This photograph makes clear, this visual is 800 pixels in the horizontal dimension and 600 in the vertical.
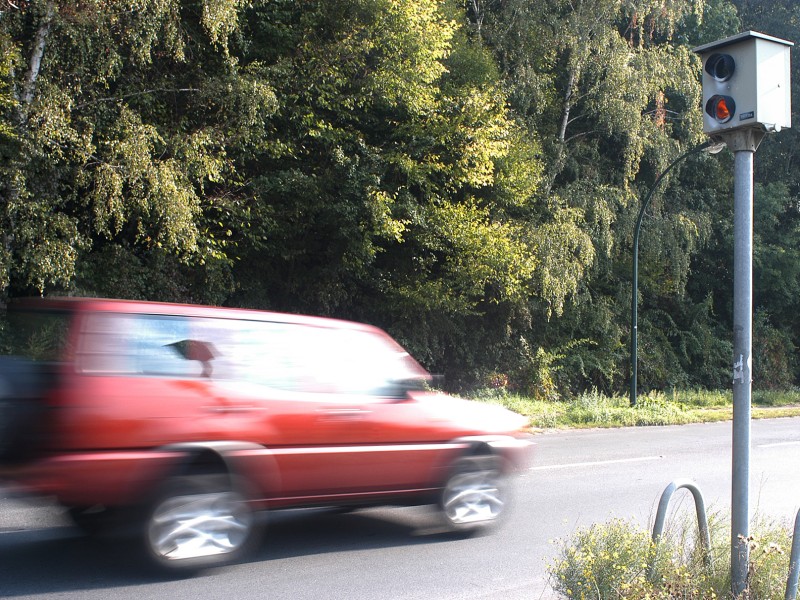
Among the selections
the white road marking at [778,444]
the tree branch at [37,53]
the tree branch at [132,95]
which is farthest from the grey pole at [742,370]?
the tree branch at [132,95]

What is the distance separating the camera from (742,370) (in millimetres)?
4625

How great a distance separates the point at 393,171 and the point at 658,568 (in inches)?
649

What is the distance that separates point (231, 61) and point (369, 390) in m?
13.1

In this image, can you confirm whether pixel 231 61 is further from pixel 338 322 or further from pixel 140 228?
pixel 338 322

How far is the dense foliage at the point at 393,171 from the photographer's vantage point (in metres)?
15.3

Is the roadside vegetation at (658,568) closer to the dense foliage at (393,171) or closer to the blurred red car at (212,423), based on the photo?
the blurred red car at (212,423)

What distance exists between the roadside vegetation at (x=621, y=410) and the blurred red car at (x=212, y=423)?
413 inches

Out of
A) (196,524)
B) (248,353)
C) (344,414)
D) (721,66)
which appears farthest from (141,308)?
(721,66)

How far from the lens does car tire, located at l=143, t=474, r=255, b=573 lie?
566 centimetres

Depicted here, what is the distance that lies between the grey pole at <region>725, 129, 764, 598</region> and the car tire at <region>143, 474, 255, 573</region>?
348 centimetres

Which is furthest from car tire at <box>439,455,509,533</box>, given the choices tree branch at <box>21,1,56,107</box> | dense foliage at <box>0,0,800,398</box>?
tree branch at <box>21,1,56,107</box>

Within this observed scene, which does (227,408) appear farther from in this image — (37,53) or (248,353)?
(37,53)

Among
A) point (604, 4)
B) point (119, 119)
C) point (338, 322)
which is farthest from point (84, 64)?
point (604, 4)

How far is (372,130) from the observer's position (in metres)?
21.0
